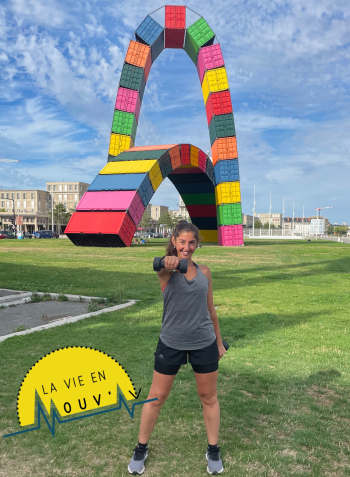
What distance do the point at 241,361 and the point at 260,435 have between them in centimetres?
187

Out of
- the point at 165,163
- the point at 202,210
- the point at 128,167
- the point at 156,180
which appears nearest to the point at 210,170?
the point at 202,210

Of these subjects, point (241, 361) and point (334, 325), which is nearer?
point (241, 361)

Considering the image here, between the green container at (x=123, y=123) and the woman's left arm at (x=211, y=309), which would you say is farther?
the green container at (x=123, y=123)

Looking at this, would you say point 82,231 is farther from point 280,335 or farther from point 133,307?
point 280,335

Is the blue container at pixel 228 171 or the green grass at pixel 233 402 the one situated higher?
the blue container at pixel 228 171

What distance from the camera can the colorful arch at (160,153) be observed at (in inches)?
1256

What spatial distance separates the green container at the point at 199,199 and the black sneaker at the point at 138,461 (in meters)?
40.8

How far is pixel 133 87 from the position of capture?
37469mm

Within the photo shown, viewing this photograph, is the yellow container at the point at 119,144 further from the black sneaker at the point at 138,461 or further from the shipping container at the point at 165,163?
the black sneaker at the point at 138,461

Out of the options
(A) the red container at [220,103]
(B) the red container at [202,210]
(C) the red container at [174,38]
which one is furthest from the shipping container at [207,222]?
(C) the red container at [174,38]

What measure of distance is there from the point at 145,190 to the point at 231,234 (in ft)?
36.6

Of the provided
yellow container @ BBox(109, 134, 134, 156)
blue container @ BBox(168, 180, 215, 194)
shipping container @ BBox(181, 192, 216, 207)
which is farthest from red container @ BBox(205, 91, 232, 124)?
shipping container @ BBox(181, 192, 216, 207)

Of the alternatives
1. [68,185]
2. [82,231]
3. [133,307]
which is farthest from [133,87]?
[68,185]

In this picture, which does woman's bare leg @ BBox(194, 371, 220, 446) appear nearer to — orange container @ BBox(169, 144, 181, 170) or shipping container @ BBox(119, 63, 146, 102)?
orange container @ BBox(169, 144, 181, 170)
